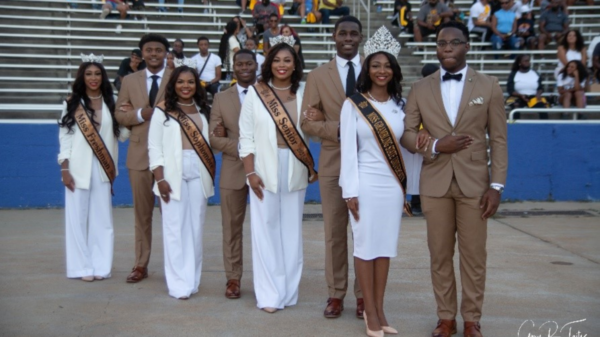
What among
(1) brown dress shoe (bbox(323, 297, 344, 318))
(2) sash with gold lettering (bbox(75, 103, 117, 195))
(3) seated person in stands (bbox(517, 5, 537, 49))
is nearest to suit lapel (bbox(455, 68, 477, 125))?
(1) brown dress shoe (bbox(323, 297, 344, 318))

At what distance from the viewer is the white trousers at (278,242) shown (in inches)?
232

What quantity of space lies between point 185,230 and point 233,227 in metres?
0.38

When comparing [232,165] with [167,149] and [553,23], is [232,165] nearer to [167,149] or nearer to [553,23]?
[167,149]

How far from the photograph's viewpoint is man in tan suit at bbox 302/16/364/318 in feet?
18.6

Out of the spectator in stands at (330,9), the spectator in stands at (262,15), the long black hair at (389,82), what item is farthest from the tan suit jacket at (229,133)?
the spectator in stands at (330,9)

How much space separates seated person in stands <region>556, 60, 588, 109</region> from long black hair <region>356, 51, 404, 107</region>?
769 cm

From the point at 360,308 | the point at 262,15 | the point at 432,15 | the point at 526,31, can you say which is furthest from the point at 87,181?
the point at 526,31

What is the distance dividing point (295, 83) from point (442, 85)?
1.30 metres

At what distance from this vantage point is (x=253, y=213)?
5.96 m

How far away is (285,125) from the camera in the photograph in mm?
5863

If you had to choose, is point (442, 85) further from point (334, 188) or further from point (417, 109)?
point (334, 188)

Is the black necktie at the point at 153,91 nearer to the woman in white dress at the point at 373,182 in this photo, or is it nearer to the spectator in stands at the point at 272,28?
the woman in white dress at the point at 373,182

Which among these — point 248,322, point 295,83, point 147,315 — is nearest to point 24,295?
point 147,315

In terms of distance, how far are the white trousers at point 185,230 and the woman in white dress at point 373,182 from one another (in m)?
1.48
